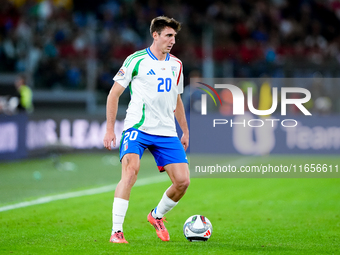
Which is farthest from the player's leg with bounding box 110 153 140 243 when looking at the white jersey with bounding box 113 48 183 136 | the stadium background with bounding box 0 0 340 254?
the white jersey with bounding box 113 48 183 136

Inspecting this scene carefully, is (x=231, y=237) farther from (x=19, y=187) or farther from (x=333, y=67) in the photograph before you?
(x=333, y=67)

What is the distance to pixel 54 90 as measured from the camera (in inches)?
773

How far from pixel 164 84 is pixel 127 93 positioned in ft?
45.6

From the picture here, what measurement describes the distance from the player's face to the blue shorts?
2.96 ft

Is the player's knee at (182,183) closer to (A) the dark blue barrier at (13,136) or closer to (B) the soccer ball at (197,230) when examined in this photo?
(B) the soccer ball at (197,230)

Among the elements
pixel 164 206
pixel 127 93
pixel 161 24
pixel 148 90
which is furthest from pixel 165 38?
pixel 127 93

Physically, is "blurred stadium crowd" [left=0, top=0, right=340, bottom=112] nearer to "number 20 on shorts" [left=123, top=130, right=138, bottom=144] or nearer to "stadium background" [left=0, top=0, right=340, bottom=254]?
"stadium background" [left=0, top=0, right=340, bottom=254]

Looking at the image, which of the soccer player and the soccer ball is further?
the soccer ball

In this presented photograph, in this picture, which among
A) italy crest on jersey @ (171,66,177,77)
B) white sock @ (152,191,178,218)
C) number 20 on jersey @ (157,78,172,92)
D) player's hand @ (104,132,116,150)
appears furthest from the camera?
white sock @ (152,191,178,218)

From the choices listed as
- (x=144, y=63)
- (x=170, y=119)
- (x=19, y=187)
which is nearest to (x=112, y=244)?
(x=170, y=119)

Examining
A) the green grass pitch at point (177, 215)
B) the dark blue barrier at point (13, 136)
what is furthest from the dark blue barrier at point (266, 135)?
the dark blue barrier at point (13, 136)

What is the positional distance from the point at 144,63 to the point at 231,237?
2170mm

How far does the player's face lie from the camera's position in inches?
228

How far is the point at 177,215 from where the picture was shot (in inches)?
318
